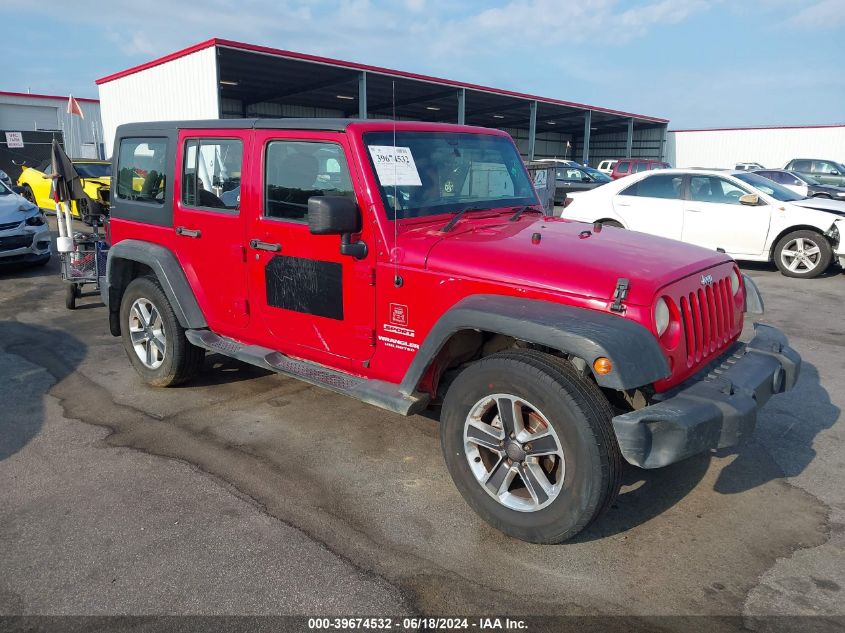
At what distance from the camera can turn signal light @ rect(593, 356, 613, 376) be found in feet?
8.66

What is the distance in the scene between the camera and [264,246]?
158 inches

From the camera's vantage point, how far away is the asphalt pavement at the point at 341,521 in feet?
8.73

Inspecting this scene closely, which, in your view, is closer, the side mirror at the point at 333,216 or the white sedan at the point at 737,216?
the side mirror at the point at 333,216

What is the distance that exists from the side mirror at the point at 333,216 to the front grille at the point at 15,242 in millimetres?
8174

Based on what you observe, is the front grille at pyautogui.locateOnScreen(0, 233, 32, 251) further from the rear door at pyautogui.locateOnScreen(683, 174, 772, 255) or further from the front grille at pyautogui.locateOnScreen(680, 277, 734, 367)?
the rear door at pyautogui.locateOnScreen(683, 174, 772, 255)

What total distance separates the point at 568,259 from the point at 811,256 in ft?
27.5

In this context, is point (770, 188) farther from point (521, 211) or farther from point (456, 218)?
point (456, 218)

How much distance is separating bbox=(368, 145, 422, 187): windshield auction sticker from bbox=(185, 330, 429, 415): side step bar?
3.70 feet

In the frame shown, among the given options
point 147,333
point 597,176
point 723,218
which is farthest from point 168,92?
point 147,333

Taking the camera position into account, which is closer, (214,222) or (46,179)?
(214,222)

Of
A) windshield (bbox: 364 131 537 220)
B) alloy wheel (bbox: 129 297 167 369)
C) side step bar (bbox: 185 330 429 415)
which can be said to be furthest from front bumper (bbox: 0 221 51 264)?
windshield (bbox: 364 131 537 220)

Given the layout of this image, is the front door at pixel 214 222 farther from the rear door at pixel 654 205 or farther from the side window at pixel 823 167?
the side window at pixel 823 167

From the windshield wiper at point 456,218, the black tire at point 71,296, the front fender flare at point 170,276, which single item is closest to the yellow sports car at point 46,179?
the black tire at point 71,296

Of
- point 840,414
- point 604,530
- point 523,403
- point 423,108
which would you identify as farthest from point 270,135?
point 423,108
